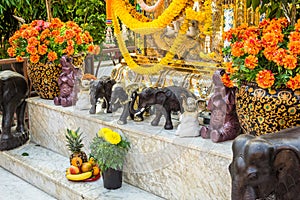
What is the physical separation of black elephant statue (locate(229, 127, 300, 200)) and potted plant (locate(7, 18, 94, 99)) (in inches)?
104

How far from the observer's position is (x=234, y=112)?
285 centimetres

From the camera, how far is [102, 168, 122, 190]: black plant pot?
3.14 metres

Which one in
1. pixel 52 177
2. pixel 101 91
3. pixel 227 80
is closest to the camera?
pixel 227 80

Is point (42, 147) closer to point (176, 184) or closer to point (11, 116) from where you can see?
point (11, 116)

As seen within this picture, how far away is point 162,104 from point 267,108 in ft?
3.09

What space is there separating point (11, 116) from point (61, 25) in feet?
3.38

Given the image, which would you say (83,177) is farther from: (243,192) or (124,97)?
(243,192)

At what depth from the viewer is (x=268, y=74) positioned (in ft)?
7.56

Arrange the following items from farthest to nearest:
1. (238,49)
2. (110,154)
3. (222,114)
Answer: (110,154)
(222,114)
(238,49)

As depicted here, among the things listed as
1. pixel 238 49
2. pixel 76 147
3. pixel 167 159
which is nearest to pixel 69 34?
pixel 76 147

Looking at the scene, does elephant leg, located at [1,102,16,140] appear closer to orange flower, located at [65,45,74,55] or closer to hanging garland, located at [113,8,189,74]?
orange flower, located at [65,45,74,55]

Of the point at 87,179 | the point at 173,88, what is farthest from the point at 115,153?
the point at 173,88

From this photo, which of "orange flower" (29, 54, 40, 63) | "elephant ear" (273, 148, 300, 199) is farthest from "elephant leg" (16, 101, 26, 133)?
"elephant ear" (273, 148, 300, 199)

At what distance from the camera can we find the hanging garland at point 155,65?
11.6ft
